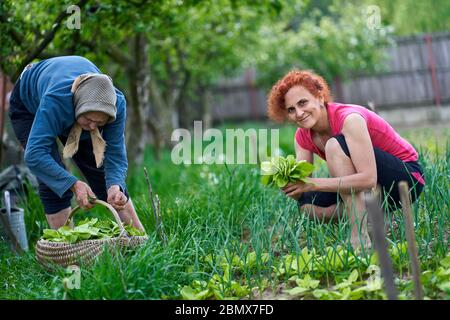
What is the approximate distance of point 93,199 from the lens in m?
3.44

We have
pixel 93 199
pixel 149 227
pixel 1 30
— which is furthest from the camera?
pixel 1 30

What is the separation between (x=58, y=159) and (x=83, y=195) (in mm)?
475

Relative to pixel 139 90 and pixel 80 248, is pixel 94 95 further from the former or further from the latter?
pixel 139 90

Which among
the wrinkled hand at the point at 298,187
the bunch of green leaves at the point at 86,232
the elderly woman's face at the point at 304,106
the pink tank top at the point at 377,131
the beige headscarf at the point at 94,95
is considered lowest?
the bunch of green leaves at the point at 86,232

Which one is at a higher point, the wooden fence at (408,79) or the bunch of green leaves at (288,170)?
the wooden fence at (408,79)

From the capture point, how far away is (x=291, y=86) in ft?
12.3

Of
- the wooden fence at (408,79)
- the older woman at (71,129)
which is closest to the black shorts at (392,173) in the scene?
the older woman at (71,129)

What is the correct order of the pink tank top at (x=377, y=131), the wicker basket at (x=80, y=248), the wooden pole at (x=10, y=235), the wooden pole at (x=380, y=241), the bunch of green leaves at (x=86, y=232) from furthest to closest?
the wooden pole at (x=10, y=235)
the pink tank top at (x=377, y=131)
the bunch of green leaves at (x=86, y=232)
the wicker basket at (x=80, y=248)
the wooden pole at (x=380, y=241)

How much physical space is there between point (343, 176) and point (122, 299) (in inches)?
52.5

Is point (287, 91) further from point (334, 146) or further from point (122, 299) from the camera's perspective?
point (122, 299)

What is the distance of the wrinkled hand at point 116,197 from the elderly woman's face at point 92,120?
0.36 meters

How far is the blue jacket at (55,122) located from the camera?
342 cm

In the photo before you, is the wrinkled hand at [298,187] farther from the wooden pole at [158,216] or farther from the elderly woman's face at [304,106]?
the wooden pole at [158,216]
